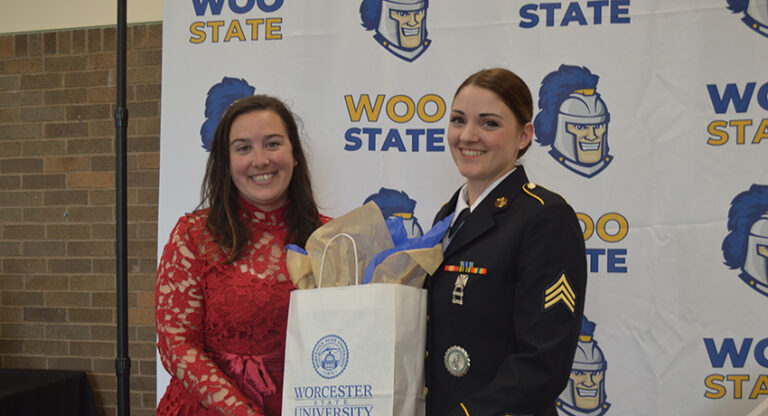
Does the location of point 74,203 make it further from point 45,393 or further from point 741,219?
point 741,219

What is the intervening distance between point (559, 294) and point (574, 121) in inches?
45.6

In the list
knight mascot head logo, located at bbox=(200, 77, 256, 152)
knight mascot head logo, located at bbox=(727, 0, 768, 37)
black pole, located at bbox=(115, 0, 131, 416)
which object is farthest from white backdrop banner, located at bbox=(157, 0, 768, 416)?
black pole, located at bbox=(115, 0, 131, 416)

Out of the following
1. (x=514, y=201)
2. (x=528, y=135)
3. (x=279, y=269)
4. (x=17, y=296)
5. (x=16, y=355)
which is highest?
(x=528, y=135)

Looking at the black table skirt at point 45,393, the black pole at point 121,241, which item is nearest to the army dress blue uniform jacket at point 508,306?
the black pole at point 121,241

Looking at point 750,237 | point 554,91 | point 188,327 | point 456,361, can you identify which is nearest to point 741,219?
point 750,237

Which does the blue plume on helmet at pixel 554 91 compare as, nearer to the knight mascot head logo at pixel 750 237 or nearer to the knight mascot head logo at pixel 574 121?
the knight mascot head logo at pixel 574 121

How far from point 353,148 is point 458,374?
1.21m

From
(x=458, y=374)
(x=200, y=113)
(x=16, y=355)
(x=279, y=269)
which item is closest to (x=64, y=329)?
(x=16, y=355)

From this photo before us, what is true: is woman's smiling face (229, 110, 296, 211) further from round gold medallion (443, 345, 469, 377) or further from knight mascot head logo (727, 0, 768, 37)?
knight mascot head logo (727, 0, 768, 37)

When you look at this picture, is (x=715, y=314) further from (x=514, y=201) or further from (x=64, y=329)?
(x=64, y=329)

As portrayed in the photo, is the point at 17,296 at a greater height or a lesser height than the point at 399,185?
lesser

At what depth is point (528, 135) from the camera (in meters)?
1.53

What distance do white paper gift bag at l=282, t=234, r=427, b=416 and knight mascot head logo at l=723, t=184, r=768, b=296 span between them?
1.35 metres

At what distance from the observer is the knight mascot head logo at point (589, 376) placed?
2.28 meters
